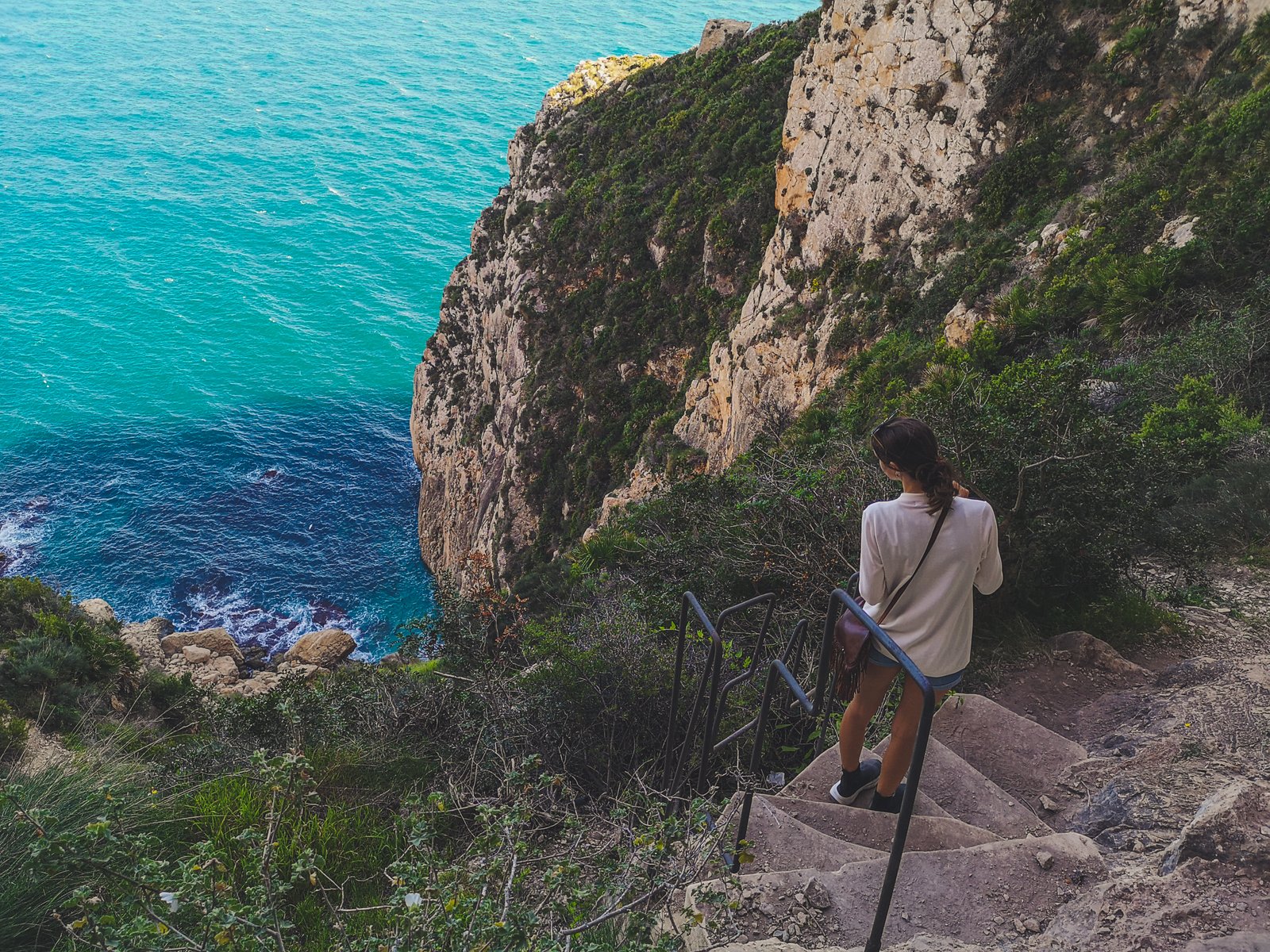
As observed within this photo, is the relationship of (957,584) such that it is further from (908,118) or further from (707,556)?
(908,118)

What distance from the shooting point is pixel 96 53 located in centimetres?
9481

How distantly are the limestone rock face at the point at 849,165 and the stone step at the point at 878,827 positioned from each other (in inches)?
520

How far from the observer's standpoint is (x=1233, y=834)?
3084 millimetres

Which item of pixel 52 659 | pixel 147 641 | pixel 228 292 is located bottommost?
pixel 147 641

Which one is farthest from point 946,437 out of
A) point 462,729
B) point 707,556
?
point 462,729

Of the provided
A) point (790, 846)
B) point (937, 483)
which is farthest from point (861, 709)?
point (937, 483)

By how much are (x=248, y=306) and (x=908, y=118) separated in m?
51.3

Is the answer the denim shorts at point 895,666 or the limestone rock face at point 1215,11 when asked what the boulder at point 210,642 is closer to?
the denim shorts at point 895,666

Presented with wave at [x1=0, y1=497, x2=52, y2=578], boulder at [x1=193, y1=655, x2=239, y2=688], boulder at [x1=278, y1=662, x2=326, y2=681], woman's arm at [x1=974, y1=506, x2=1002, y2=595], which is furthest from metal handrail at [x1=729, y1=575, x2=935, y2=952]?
wave at [x1=0, y1=497, x2=52, y2=578]

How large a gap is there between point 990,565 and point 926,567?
0.34 metres

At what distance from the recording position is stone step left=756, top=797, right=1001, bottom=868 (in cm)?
380

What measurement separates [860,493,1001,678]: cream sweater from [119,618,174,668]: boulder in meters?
19.1

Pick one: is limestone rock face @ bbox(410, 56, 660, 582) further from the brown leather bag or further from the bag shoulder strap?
the bag shoulder strap

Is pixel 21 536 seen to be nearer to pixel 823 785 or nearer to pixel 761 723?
pixel 823 785
